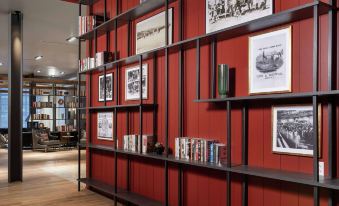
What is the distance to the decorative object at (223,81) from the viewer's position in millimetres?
3215

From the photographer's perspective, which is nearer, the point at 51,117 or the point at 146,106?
the point at 146,106

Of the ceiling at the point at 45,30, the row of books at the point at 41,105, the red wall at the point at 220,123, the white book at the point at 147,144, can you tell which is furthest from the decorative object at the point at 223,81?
the row of books at the point at 41,105

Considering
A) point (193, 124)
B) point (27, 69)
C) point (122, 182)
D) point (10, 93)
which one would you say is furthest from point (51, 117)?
point (193, 124)

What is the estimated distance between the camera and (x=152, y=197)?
4441 millimetres

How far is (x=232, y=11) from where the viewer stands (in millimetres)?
3365

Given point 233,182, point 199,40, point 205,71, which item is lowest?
point 233,182

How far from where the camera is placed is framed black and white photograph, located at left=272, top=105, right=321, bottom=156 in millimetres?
2710

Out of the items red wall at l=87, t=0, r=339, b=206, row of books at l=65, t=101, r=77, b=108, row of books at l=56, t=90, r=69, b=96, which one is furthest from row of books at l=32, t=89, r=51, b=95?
red wall at l=87, t=0, r=339, b=206

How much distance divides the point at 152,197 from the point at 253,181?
1683mm

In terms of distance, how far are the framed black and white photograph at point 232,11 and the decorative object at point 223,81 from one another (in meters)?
0.47

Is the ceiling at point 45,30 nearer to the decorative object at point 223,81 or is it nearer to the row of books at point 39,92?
the row of books at point 39,92

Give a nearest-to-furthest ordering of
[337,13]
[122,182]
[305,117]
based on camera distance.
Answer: [337,13] < [305,117] < [122,182]

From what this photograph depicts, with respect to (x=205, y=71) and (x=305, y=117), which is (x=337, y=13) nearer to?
(x=305, y=117)

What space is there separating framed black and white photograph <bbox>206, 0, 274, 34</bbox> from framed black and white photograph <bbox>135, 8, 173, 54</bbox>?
67 centimetres
